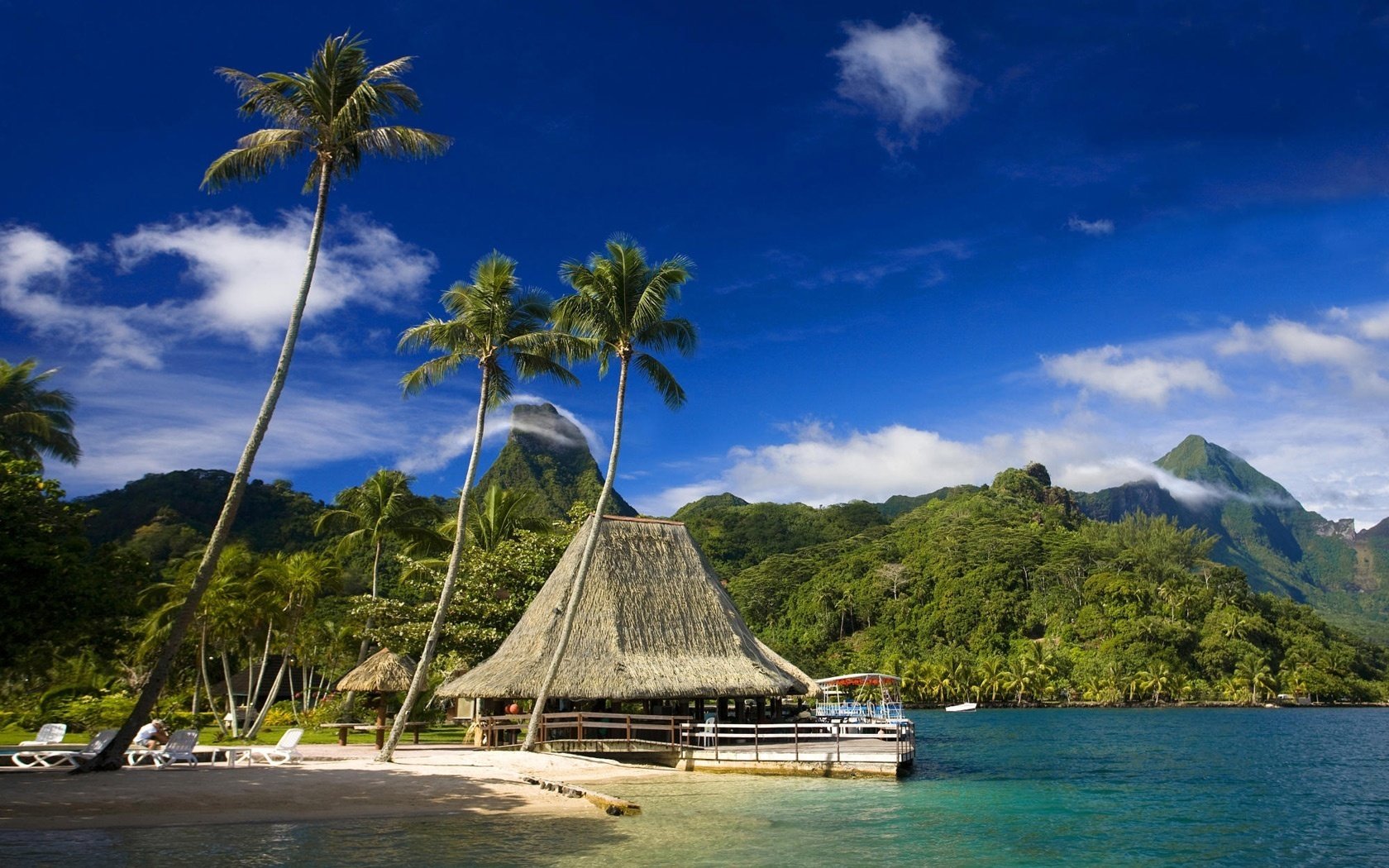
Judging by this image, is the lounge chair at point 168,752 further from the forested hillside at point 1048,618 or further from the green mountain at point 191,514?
the forested hillside at point 1048,618

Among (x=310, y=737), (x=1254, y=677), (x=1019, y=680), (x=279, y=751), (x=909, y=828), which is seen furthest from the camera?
(x=1019, y=680)

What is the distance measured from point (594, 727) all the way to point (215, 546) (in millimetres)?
10838

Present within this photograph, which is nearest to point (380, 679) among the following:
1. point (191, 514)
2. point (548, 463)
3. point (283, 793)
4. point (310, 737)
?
point (310, 737)

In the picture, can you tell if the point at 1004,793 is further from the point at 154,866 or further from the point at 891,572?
the point at 891,572

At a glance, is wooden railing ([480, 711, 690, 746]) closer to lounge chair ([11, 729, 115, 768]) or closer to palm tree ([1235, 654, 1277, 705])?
lounge chair ([11, 729, 115, 768])

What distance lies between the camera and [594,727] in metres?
21.7

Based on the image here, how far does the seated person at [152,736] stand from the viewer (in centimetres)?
1669

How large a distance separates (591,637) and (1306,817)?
15816mm

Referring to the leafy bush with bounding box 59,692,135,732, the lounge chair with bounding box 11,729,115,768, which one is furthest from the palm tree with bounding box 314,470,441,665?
the lounge chair with bounding box 11,729,115,768

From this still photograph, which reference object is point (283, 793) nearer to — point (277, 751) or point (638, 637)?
point (277, 751)

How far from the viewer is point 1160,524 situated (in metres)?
112

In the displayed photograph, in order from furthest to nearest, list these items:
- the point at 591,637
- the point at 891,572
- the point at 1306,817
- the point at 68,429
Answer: the point at 891,572 < the point at 68,429 < the point at 591,637 < the point at 1306,817

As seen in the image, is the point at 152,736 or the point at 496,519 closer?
the point at 152,736

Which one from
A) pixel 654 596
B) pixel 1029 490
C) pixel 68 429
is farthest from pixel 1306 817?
pixel 1029 490
